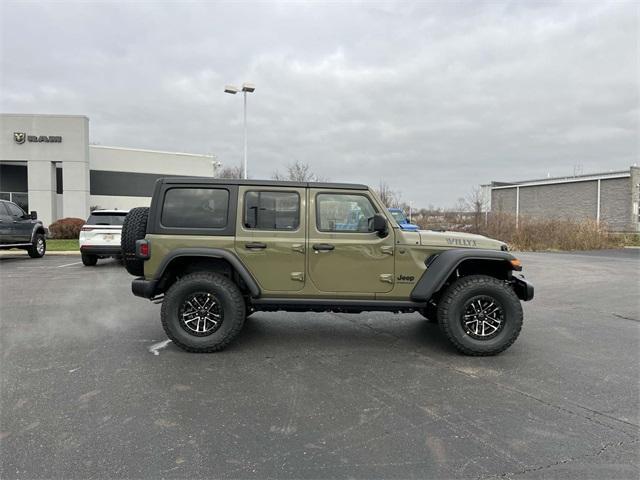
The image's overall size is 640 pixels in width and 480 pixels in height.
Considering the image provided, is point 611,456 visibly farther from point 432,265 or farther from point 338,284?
point 338,284

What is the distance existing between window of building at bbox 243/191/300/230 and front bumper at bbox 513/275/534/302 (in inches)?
106

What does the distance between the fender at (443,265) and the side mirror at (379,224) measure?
2.00 feet

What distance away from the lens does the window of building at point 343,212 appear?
468cm

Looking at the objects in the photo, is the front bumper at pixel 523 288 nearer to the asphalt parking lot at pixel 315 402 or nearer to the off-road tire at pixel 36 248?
the asphalt parking lot at pixel 315 402

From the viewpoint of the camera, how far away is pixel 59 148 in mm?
25859

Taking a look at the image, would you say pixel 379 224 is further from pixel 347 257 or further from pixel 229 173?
pixel 229 173

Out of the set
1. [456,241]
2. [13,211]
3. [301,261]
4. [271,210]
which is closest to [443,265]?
[456,241]

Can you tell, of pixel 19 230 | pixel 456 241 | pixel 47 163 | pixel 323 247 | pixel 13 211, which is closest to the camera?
pixel 323 247

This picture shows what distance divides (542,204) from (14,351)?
42.8m

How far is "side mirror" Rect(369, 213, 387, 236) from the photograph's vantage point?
4.51 metres

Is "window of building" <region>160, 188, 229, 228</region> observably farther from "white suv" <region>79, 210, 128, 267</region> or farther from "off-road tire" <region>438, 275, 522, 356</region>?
"white suv" <region>79, 210, 128, 267</region>

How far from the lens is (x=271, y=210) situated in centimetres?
471

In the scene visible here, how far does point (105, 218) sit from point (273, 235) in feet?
29.3

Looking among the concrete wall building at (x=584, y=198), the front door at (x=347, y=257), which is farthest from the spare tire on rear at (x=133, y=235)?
the concrete wall building at (x=584, y=198)
